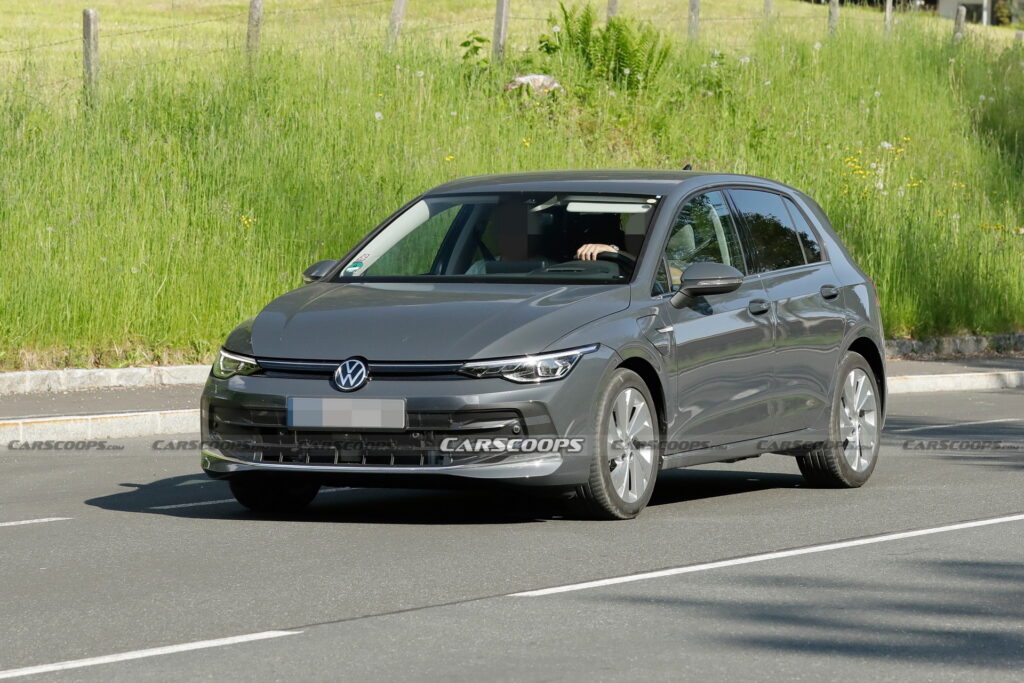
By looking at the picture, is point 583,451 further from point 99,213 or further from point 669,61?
point 669,61

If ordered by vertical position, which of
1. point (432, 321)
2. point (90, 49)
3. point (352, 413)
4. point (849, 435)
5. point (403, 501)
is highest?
point (90, 49)

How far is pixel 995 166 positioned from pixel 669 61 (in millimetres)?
5628

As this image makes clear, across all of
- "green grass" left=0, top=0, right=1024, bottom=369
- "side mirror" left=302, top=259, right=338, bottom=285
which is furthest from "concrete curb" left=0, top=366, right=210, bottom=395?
"side mirror" left=302, top=259, right=338, bottom=285

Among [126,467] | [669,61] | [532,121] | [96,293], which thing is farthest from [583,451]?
[669,61]

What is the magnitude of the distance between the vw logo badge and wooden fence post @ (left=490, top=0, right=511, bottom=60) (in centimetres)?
1838

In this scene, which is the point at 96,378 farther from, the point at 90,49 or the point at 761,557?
the point at 761,557

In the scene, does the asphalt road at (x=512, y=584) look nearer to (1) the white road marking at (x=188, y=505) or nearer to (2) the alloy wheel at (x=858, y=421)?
(1) the white road marking at (x=188, y=505)

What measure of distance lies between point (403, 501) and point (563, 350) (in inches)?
79.2

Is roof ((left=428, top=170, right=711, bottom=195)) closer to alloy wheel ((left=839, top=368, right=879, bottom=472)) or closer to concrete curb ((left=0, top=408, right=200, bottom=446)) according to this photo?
alloy wheel ((left=839, top=368, right=879, bottom=472))

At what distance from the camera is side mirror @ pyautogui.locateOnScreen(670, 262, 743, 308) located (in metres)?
9.41

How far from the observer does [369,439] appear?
8492 mm

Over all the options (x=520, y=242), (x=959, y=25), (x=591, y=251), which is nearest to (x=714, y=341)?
(x=591, y=251)

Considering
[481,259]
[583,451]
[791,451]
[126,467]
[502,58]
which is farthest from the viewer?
[502,58]

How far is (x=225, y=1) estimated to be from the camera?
78.6 metres
